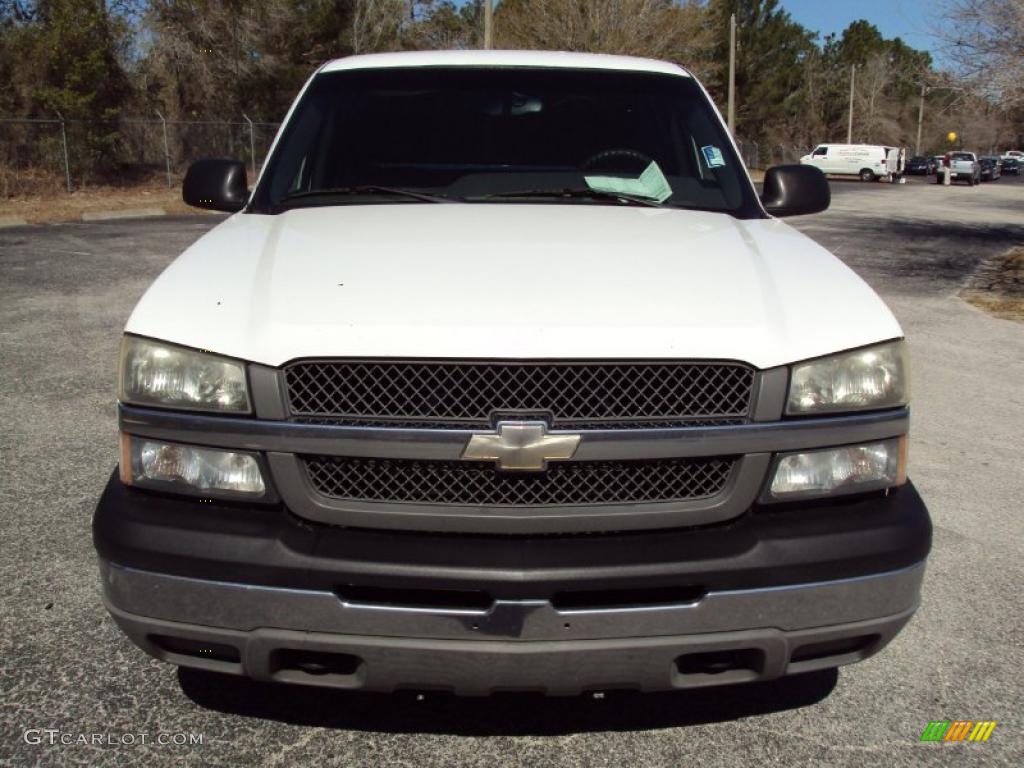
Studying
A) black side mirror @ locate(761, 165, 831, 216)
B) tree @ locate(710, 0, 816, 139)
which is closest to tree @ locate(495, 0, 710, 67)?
tree @ locate(710, 0, 816, 139)

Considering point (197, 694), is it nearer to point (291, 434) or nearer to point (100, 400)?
point (291, 434)

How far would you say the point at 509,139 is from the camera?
3.81m

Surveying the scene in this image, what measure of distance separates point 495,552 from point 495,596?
0.32ft

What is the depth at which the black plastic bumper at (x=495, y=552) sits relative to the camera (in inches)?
85.7

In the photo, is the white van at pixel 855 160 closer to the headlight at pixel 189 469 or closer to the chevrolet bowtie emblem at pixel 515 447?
the chevrolet bowtie emblem at pixel 515 447

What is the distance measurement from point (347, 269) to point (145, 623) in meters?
0.99

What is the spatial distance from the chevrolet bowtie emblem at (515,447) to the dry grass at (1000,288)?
9.03 m

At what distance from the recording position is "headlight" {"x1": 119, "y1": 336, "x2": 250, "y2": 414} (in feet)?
7.59

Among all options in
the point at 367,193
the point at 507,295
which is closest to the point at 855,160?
the point at 367,193

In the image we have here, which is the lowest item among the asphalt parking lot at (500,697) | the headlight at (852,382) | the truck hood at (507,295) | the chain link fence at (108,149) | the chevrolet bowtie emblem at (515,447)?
the asphalt parking lot at (500,697)

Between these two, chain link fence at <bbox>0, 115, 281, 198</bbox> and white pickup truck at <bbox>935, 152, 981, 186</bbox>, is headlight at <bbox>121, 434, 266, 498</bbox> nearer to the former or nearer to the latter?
chain link fence at <bbox>0, 115, 281, 198</bbox>

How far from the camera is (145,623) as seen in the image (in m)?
2.31

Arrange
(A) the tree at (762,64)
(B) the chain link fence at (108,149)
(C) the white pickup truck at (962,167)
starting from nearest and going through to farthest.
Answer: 1. (B) the chain link fence at (108,149)
2. (C) the white pickup truck at (962,167)
3. (A) the tree at (762,64)

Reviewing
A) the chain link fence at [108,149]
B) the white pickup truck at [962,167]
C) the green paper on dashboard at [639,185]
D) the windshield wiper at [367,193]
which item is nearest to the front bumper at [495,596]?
the windshield wiper at [367,193]
